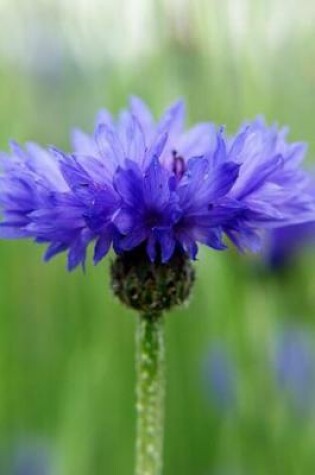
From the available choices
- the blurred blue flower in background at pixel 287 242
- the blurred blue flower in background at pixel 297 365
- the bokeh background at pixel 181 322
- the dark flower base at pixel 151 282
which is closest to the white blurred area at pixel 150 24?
the bokeh background at pixel 181 322

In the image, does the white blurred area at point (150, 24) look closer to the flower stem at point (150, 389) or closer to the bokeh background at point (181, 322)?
the bokeh background at point (181, 322)

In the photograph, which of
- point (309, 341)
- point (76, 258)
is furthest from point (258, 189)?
point (309, 341)

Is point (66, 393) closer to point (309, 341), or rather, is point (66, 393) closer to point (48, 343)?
point (48, 343)

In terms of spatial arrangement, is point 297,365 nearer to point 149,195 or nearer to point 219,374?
point 219,374

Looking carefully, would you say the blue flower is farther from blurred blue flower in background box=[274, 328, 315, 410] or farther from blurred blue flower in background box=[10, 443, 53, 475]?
blurred blue flower in background box=[10, 443, 53, 475]

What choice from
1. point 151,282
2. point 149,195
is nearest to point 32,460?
point 151,282

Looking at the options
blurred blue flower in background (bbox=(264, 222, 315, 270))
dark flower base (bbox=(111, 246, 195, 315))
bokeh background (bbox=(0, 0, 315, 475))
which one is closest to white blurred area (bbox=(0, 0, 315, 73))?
bokeh background (bbox=(0, 0, 315, 475))
